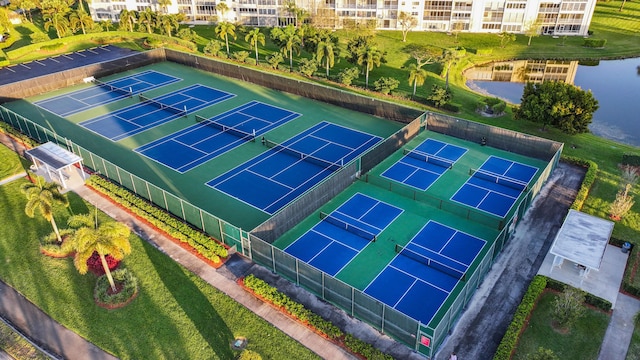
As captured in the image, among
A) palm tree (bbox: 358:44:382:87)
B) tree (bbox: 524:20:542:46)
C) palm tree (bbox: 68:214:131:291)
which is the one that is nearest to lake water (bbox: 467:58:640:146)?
tree (bbox: 524:20:542:46)

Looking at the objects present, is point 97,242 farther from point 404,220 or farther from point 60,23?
point 60,23

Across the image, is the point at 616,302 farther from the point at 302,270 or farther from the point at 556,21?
the point at 556,21

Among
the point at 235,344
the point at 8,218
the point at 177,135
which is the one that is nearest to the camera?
the point at 235,344

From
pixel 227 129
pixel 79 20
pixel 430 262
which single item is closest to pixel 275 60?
pixel 227 129

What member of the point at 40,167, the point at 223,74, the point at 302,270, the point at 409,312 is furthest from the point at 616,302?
the point at 223,74

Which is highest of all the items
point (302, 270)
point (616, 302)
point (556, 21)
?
point (556, 21)

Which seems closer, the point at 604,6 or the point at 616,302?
the point at 616,302

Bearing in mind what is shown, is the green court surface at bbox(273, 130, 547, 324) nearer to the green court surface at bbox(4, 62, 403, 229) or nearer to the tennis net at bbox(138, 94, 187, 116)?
the green court surface at bbox(4, 62, 403, 229)
